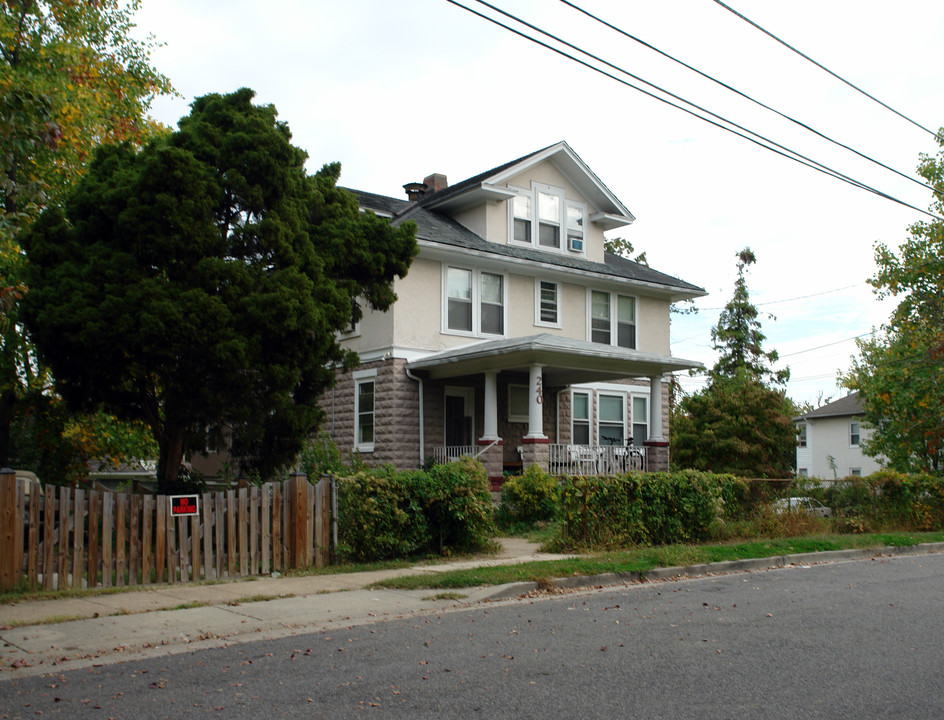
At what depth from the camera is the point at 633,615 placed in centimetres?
880

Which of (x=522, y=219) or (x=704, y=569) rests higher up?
(x=522, y=219)

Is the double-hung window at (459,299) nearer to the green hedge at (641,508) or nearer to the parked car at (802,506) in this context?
the parked car at (802,506)

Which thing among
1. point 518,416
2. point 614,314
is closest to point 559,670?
point 518,416

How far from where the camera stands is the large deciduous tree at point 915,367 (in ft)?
82.0

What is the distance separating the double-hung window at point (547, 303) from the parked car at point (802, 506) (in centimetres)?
915

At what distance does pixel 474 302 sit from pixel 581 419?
5.01 metres

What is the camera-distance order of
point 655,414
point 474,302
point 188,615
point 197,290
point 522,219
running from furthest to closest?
point 522,219
point 474,302
point 655,414
point 197,290
point 188,615

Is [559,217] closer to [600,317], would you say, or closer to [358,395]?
[600,317]

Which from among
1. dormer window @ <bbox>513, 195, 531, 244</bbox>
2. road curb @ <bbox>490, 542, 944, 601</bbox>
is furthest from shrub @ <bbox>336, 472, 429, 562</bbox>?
dormer window @ <bbox>513, 195, 531, 244</bbox>

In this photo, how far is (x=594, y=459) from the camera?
885 inches

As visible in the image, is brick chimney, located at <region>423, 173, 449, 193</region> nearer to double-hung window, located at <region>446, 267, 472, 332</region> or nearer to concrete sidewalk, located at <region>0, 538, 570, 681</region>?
double-hung window, located at <region>446, 267, 472, 332</region>

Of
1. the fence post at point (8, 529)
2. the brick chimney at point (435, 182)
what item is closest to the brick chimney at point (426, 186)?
the brick chimney at point (435, 182)

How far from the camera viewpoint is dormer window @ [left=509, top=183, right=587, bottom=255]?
25.4m

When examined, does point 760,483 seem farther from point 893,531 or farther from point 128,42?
point 128,42
